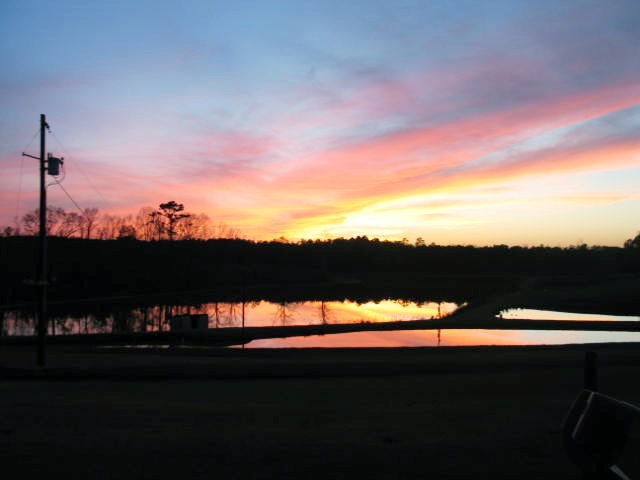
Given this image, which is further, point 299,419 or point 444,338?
point 444,338

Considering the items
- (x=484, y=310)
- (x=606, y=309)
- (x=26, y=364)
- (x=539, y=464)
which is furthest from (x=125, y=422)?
(x=606, y=309)

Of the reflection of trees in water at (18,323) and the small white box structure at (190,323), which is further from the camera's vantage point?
the reflection of trees in water at (18,323)

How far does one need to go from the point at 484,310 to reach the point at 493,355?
22.1 m

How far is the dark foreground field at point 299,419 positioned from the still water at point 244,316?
16760 millimetres

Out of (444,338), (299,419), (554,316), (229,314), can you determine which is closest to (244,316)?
(229,314)

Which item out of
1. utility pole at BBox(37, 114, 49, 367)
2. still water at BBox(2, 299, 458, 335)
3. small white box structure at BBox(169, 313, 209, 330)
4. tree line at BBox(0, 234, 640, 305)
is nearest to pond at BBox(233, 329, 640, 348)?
small white box structure at BBox(169, 313, 209, 330)

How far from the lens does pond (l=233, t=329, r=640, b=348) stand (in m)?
23.6

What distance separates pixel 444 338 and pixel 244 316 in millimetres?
16779

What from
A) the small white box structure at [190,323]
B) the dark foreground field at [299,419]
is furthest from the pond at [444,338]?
the dark foreground field at [299,419]

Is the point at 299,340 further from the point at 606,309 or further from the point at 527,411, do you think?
the point at 606,309

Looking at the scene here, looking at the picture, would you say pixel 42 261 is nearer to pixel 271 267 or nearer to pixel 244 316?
pixel 244 316

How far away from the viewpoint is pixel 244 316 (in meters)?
37.5

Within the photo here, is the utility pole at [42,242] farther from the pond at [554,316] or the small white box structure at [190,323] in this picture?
the pond at [554,316]

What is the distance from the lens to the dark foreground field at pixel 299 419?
205 inches
